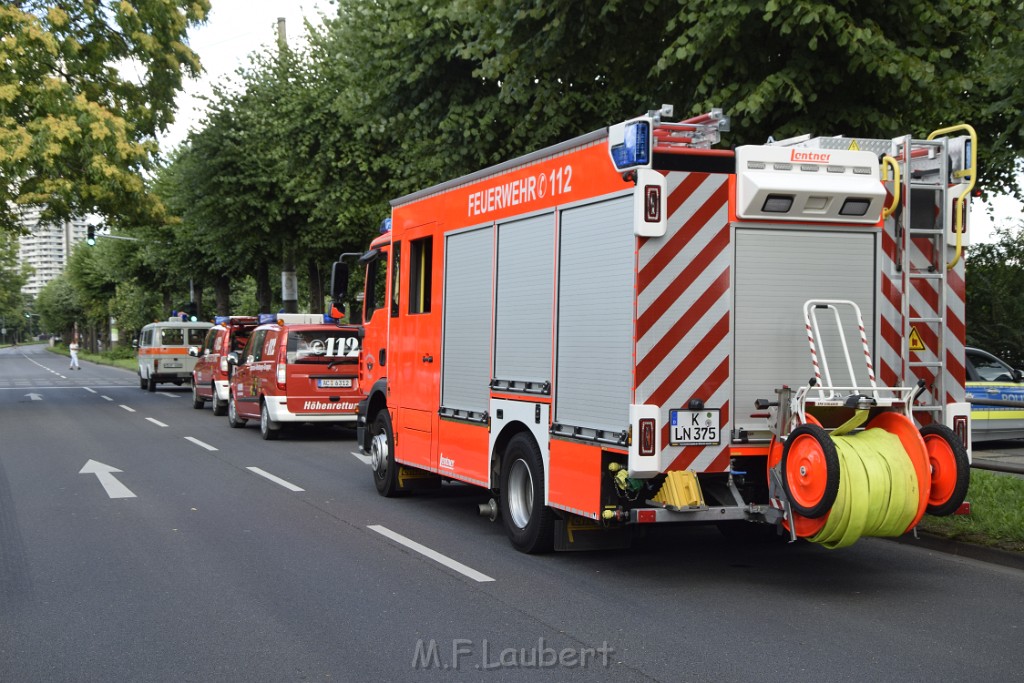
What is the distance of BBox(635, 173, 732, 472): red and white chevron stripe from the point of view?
730 cm

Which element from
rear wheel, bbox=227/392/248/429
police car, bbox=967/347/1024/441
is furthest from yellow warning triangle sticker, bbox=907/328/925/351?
rear wheel, bbox=227/392/248/429

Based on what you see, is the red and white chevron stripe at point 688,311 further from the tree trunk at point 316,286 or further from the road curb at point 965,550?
the tree trunk at point 316,286

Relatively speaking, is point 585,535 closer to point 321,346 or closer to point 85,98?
point 321,346

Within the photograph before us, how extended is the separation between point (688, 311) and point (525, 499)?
2236 mm

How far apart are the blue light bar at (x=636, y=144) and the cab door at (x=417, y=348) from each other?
3.56 meters

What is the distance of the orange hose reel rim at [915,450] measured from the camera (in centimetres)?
704

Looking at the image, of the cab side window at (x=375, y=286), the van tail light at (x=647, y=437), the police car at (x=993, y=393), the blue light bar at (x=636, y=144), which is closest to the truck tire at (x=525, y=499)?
the van tail light at (x=647, y=437)

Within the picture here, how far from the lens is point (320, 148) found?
92.2 ft

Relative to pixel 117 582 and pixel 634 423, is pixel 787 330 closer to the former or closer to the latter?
pixel 634 423

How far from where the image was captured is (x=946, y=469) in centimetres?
728

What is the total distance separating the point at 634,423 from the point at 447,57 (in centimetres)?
1054

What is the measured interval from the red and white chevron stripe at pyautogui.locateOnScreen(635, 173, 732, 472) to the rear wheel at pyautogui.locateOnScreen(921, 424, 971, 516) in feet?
4.26

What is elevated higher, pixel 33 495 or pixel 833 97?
pixel 833 97

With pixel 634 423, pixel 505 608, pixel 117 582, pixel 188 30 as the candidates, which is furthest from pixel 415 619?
pixel 188 30
